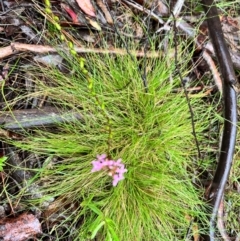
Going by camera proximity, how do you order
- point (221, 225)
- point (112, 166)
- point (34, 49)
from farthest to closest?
point (221, 225) < point (34, 49) < point (112, 166)

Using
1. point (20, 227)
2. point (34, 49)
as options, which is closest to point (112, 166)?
point (20, 227)

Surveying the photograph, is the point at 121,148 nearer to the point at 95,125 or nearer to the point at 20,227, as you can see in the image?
the point at 95,125

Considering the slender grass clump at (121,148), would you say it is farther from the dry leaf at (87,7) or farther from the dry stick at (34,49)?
the dry leaf at (87,7)

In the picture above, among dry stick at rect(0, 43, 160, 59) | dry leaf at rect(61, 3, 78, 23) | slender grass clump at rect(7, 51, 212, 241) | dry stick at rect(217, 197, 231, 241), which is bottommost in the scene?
dry stick at rect(217, 197, 231, 241)

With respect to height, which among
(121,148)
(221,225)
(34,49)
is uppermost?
(34,49)

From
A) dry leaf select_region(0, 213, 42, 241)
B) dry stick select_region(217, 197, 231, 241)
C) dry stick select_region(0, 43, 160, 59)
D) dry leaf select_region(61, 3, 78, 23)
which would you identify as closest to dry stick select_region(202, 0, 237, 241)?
dry stick select_region(217, 197, 231, 241)

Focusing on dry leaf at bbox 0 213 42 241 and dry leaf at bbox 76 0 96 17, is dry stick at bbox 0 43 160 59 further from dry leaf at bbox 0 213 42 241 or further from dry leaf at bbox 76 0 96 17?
dry leaf at bbox 0 213 42 241

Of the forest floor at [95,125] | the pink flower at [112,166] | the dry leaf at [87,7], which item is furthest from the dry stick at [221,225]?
the dry leaf at [87,7]
